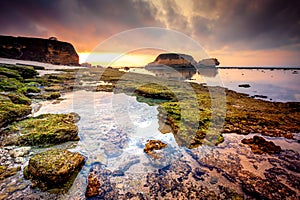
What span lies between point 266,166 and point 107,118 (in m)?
5.93

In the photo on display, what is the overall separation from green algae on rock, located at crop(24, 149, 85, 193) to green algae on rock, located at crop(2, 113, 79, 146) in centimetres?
117

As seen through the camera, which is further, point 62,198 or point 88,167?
point 88,167

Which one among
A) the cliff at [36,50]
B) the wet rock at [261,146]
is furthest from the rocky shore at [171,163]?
the cliff at [36,50]

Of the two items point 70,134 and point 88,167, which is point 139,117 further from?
point 88,167

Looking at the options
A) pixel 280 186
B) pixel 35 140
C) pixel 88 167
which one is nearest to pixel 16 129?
pixel 35 140

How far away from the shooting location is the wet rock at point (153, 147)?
13.5ft

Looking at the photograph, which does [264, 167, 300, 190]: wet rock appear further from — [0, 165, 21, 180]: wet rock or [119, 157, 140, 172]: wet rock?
[0, 165, 21, 180]: wet rock

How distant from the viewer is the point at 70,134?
181 inches

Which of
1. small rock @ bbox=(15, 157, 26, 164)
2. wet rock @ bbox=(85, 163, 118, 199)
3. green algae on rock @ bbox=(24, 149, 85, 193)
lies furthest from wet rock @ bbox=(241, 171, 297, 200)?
small rock @ bbox=(15, 157, 26, 164)

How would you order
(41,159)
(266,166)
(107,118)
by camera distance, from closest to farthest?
(41,159) < (266,166) < (107,118)

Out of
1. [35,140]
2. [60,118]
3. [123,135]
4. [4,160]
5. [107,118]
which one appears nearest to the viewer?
[4,160]

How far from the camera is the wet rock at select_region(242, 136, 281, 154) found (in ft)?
14.6

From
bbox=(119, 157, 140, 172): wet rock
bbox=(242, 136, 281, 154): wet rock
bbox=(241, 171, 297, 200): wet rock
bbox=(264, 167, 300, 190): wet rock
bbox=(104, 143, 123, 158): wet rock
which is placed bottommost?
bbox=(119, 157, 140, 172): wet rock

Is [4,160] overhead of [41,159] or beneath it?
beneath
